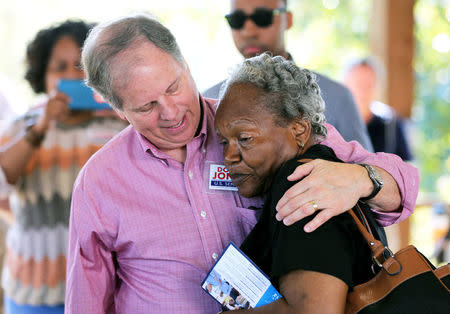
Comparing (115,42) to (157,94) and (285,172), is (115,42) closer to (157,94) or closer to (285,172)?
(157,94)

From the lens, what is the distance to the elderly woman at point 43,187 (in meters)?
2.48

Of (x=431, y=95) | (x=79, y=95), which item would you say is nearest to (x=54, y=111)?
(x=79, y=95)

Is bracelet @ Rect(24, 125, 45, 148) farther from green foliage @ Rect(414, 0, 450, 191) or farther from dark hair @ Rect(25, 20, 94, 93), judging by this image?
green foliage @ Rect(414, 0, 450, 191)

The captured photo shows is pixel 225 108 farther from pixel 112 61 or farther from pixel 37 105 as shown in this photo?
pixel 37 105

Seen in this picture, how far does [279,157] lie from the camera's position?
1429 millimetres

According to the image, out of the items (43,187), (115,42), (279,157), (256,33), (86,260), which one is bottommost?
Answer: (43,187)

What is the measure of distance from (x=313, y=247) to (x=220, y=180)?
53cm

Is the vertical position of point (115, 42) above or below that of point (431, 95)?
above

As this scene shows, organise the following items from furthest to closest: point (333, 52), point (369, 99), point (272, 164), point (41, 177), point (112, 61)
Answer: point (333, 52)
point (369, 99)
point (41, 177)
point (112, 61)
point (272, 164)

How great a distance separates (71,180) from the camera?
2.55 m

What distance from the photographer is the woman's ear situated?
4.67ft

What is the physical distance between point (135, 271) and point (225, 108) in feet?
1.92

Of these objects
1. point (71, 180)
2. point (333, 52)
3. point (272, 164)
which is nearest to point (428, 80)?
point (333, 52)

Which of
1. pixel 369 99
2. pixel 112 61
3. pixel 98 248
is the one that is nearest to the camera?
pixel 112 61
